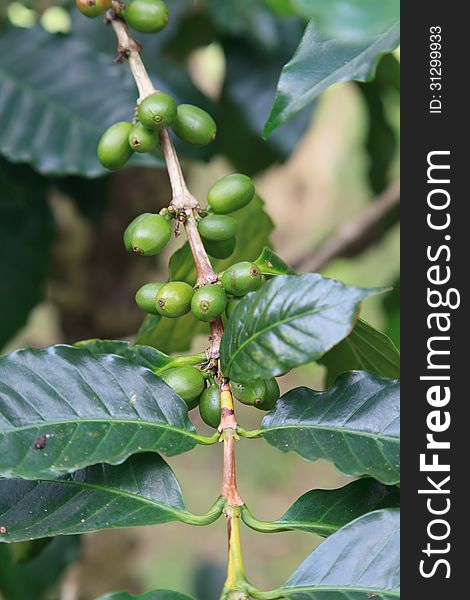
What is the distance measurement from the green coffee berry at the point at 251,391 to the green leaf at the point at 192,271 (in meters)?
0.20

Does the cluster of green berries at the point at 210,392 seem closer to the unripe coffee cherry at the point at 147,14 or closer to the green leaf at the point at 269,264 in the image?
the green leaf at the point at 269,264

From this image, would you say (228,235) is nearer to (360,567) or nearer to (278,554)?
(360,567)

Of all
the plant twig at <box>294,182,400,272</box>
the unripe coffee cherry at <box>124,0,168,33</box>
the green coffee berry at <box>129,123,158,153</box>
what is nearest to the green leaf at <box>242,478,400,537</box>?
the green coffee berry at <box>129,123,158,153</box>

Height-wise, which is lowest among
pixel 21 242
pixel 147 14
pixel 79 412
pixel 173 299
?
pixel 79 412

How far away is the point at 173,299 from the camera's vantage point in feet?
2.36

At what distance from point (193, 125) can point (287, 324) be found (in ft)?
0.96

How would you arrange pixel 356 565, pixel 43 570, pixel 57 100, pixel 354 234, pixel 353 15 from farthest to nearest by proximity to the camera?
pixel 354 234 → pixel 43 570 → pixel 57 100 → pixel 356 565 → pixel 353 15

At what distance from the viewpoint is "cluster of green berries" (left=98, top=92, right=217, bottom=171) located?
2.54 feet

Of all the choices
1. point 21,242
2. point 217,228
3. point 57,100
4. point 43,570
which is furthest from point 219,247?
point 43,570

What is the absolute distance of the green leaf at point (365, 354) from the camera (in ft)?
2.42

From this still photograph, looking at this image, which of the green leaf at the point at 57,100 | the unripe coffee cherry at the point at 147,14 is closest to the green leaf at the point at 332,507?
the unripe coffee cherry at the point at 147,14

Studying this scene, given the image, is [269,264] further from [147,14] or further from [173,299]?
[147,14]

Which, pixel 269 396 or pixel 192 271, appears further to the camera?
pixel 192 271

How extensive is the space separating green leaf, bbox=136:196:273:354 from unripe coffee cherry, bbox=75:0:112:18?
271 mm
